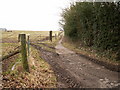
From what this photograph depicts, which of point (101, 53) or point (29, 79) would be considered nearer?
point (29, 79)

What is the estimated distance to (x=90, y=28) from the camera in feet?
51.8

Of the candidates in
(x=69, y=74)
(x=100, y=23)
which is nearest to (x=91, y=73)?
(x=69, y=74)

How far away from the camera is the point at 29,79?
6711mm

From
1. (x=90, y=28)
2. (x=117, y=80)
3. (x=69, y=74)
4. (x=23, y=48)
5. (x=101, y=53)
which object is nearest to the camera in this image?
(x=117, y=80)

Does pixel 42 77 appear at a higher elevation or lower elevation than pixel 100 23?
lower

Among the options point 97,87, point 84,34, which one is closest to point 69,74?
point 97,87

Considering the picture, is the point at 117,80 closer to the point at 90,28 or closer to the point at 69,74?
the point at 69,74

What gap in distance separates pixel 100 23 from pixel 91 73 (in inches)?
265

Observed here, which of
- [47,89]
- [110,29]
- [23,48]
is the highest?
[110,29]

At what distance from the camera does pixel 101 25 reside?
43.6 ft

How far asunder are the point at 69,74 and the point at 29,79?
2.64 m

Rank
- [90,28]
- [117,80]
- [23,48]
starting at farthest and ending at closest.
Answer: [90,28] < [23,48] < [117,80]

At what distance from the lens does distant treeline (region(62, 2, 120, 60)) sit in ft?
37.2

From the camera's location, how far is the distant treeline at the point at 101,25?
11.3 m
